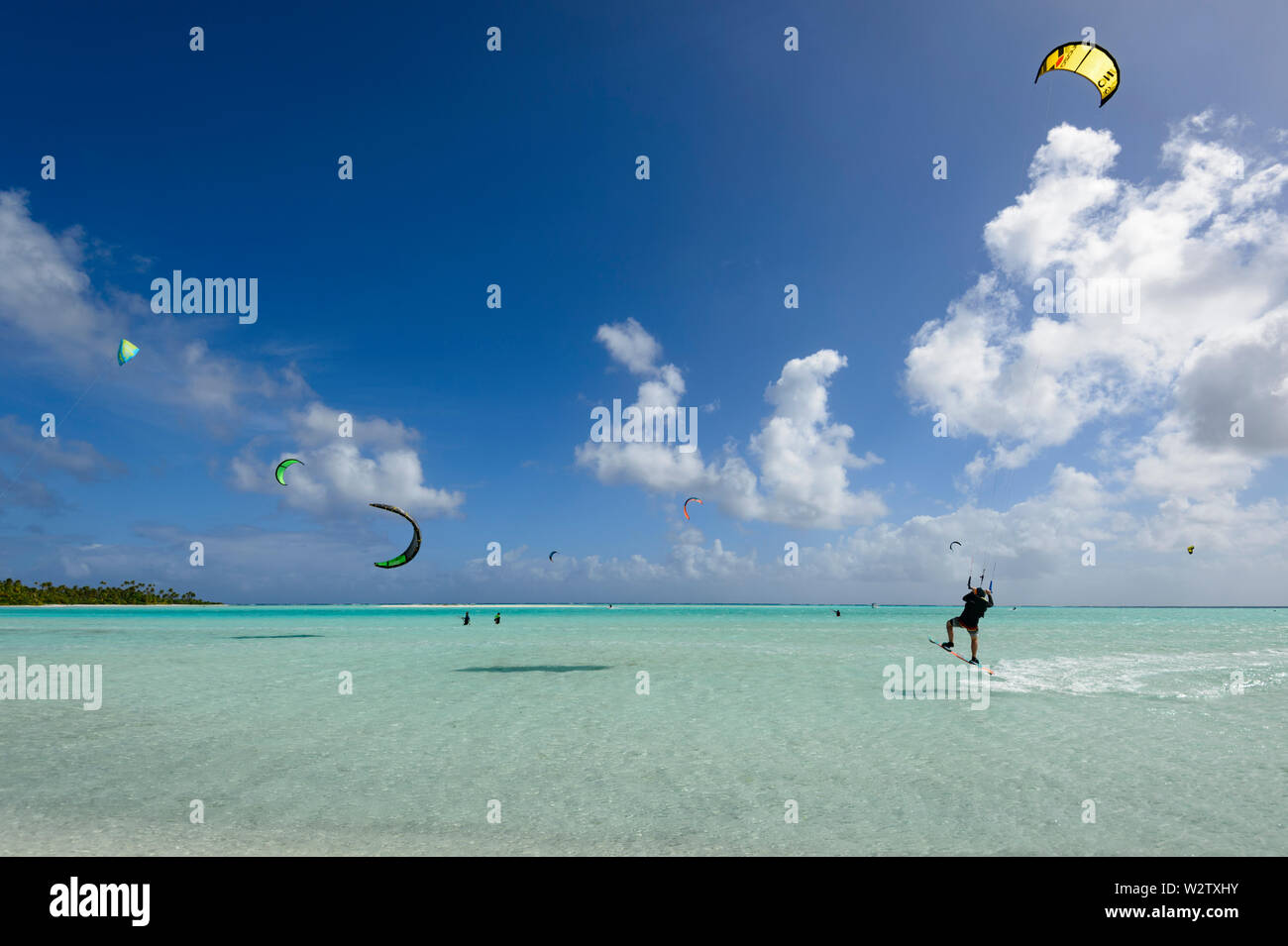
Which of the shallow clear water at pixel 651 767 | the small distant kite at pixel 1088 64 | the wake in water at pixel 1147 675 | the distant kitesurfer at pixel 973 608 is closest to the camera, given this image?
the shallow clear water at pixel 651 767

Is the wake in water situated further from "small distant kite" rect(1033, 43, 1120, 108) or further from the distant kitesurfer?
"small distant kite" rect(1033, 43, 1120, 108)

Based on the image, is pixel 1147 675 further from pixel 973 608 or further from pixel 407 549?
pixel 407 549

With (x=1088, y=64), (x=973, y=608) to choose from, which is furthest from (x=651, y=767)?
(x=1088, y=64)

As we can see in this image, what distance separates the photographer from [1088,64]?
14.7 m

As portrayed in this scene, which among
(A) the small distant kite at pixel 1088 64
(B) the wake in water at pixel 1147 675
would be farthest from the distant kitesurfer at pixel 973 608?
(A) the small distant kite at pixel 1088 64

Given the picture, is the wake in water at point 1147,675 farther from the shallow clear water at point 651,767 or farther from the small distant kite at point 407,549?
the small distant kite at point 407,549

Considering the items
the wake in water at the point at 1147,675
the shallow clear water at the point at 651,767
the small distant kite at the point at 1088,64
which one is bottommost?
the wake in water at the point at 1147,675

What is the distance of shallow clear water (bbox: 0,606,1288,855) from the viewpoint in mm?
6328

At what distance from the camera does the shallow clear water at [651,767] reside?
20.8 ft

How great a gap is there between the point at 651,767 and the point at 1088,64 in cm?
1792

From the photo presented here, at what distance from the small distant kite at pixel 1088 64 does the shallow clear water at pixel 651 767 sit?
13816mm

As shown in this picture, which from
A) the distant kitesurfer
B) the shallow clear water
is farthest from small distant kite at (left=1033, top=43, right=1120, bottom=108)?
the shallow clear water

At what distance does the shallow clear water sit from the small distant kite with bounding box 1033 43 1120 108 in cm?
1382
